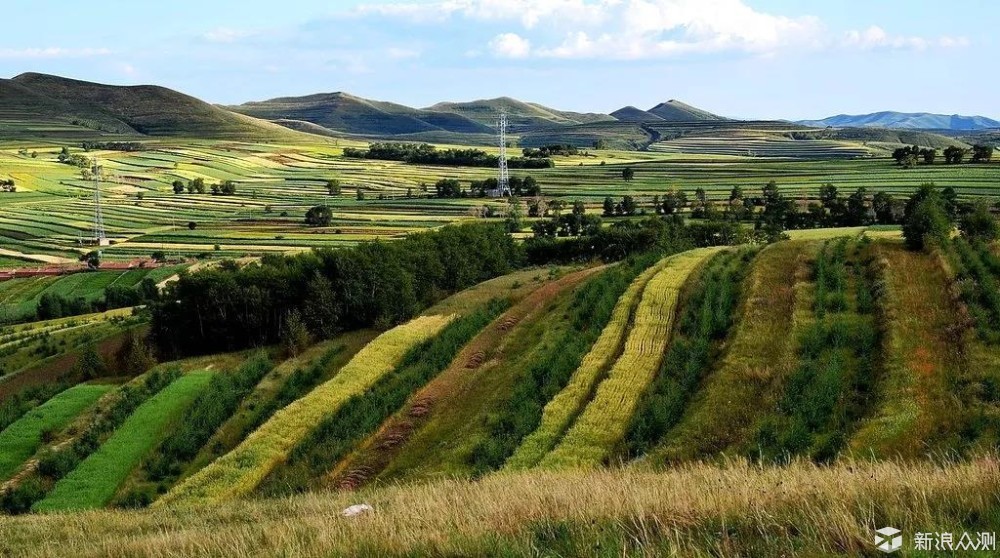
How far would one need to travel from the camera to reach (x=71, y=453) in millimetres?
31344

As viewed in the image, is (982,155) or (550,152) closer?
(982,155)

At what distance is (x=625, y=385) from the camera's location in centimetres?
2419

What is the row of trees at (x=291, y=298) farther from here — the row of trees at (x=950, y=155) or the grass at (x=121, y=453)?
the row of trees at (x=950, y=155)

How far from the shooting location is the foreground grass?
25.7 feet

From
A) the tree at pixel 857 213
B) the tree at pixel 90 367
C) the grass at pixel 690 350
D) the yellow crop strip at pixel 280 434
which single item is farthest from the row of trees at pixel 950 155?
the tree at pixel 90 367

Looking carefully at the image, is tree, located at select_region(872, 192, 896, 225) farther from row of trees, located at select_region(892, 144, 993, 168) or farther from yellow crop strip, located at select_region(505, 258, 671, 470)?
yellow crop strip, located at select_region(505, 258, 671, 470)

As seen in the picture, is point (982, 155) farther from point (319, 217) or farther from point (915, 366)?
point (915, 366)

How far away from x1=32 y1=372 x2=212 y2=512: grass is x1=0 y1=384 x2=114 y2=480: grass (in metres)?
3.31

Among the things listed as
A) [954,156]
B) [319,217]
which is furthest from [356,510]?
[954,156]

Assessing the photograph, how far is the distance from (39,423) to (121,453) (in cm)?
801

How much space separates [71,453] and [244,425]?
6263mm

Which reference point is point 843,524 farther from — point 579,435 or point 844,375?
point 844,375

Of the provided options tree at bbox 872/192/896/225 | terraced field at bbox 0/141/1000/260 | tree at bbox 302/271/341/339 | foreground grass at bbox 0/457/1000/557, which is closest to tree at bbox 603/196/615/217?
terraced field at bbox 0/141/1000/260

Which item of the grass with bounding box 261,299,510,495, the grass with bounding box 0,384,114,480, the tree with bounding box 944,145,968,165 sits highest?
the tree with bounding box 944,145,968,165
